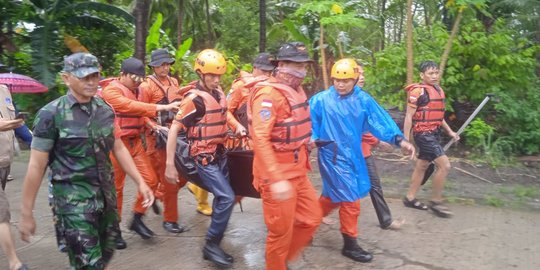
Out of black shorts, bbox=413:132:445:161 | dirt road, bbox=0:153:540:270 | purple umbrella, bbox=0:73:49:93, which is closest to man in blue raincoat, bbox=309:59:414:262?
dirt road, bbox=0:153:540:270

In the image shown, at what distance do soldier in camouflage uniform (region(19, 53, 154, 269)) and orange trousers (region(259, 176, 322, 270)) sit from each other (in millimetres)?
1141

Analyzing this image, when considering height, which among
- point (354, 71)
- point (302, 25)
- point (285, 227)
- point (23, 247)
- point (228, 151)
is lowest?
point (23, 247)

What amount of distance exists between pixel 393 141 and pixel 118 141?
2426mm

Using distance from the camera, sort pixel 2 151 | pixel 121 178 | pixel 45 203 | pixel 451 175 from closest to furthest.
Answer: pixel 2 151
pixel 121 178
pixel 45 203
pixel 451 175

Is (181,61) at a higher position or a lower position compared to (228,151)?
higher

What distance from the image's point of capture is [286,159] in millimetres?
3621

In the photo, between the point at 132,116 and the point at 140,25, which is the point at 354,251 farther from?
the point at 140,25

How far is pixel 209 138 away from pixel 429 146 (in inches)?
106

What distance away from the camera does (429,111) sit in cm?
562

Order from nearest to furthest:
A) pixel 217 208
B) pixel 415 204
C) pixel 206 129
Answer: pixel 217 208
pixel 206 129
pixel 415 204

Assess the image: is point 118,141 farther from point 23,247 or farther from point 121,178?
point 23,247

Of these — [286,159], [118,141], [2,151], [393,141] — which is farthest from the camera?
[393,141]

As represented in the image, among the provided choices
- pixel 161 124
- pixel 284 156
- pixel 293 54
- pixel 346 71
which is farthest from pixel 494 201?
pixel 161 124

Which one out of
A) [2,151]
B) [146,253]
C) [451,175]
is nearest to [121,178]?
[146,253]
